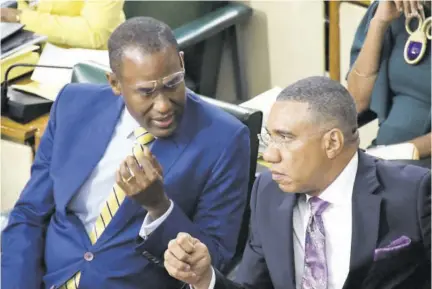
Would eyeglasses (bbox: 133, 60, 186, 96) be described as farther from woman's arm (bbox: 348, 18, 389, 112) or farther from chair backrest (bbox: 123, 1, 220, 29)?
chair backrest (bbox: 123, 1, 220, 29)

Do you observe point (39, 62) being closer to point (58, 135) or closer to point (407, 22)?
point (58, 135)

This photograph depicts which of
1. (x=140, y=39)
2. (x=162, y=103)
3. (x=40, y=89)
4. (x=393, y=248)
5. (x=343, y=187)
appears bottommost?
(x=40, y=89)

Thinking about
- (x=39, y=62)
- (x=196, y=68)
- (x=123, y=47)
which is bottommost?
(x=196, y=68)

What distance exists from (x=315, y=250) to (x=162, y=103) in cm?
50

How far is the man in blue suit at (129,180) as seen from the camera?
81.7 inches

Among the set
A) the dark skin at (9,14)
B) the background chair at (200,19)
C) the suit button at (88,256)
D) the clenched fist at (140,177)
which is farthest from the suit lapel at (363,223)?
the dark skin at (9,14)

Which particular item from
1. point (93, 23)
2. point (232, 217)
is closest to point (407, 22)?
point (232, 217)

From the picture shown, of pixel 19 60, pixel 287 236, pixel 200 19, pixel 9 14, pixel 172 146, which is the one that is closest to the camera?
pixel 287 236

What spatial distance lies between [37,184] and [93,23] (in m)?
1.18

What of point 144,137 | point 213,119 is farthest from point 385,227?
point 144,137

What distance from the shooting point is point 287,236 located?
6.31ft

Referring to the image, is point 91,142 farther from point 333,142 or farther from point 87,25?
point 87,25

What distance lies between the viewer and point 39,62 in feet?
10.7

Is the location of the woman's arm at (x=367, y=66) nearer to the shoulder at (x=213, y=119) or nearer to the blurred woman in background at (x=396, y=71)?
the blurred woman in background at (x=396, y=71)
